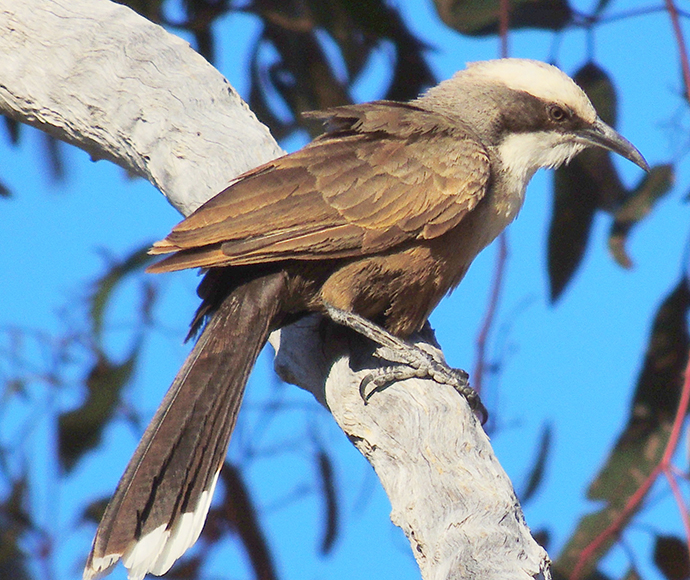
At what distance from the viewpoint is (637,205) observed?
4664 millimetres

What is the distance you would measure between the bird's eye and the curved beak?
87mm

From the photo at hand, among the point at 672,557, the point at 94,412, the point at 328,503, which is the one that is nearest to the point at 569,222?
the point at 672,557

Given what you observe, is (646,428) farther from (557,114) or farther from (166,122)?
(166,122)

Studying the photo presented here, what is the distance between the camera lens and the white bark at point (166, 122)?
294 centimetres

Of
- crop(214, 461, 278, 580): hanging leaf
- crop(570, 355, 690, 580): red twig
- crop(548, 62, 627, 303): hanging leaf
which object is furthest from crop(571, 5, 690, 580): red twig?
crop(214, 461, 278, 580): hanging leaf

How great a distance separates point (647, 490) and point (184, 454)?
6.79ft

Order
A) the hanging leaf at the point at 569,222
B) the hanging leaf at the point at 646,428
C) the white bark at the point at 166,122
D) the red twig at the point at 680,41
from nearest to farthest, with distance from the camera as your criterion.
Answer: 1. the white bark at the point at 166,122
2. the red twig at the point at 680,41
3. the hanging leaf at the point at 646,428
4. the hanging leaf at the point at 569,222

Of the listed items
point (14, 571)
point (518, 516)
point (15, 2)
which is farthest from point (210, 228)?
point (14, 571)

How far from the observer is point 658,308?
4.65 metres

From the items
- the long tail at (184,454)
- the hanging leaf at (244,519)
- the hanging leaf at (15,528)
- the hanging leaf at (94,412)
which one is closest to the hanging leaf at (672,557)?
the hanging leaf at (244,519)

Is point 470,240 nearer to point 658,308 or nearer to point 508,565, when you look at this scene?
point 508,565

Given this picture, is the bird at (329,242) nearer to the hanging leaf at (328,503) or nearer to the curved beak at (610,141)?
the curved beak at (610,141)

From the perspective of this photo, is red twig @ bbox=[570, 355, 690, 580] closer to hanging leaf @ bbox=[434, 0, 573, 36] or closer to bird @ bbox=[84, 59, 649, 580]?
bird @ bbox=[84, 59, 649, 580]

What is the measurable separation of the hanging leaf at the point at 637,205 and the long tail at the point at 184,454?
216 cm
